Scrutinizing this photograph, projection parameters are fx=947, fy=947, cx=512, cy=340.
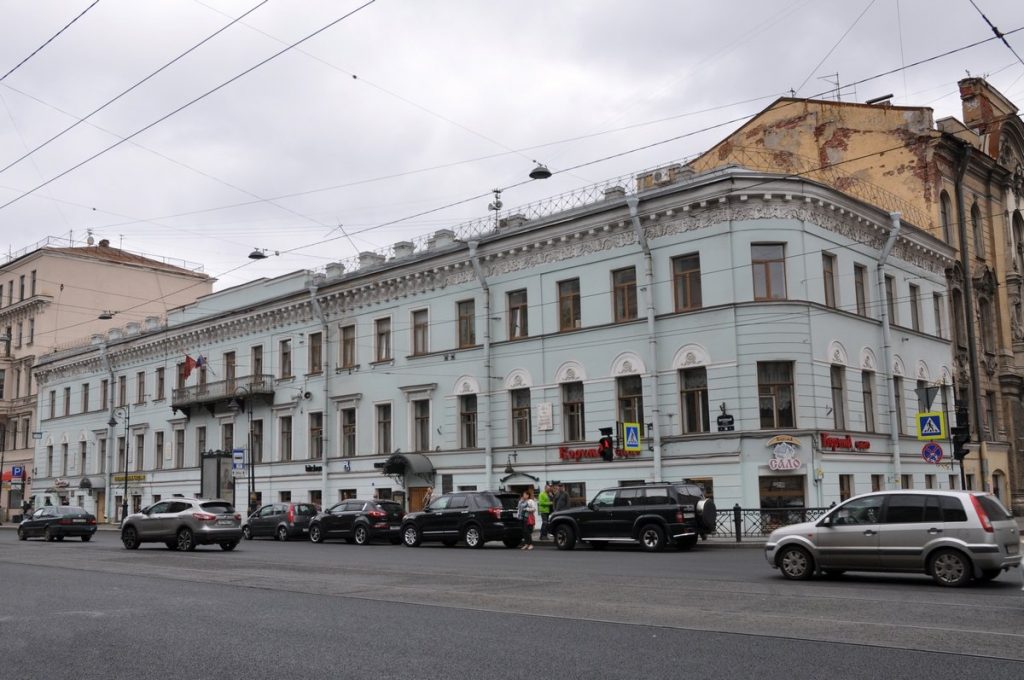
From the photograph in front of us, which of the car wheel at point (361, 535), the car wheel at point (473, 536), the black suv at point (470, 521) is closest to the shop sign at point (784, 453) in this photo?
the black suv at point (470, 521)

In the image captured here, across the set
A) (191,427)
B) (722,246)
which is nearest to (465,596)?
(722,246)

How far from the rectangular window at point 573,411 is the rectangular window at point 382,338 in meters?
9.35

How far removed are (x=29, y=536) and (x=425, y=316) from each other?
17.1m

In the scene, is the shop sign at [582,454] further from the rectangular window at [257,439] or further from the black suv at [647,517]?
the rectangular window at [257,439]

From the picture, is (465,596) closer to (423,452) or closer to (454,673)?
(454,673)

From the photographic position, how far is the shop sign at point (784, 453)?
90.8 feet

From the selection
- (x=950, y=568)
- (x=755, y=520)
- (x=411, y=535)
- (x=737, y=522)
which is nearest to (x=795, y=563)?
(x=950, y=568)

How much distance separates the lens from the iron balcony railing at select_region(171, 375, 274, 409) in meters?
43.5

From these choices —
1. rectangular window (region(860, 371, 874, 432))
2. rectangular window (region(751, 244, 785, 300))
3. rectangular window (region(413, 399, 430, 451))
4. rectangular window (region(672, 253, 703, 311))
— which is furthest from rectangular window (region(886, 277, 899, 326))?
rectangular window (region(413, 399, 430, 451))

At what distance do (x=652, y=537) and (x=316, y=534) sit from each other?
43.5 ft

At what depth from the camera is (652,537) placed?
78.6 ft

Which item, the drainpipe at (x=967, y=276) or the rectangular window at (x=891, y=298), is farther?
the drainpipe at (x=967, y=276)

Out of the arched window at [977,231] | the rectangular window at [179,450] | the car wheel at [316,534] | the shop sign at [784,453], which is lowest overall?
the car wheel at [316,534]

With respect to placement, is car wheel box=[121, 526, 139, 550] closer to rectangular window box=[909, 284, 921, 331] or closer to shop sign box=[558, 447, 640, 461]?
shop sign box=[558, 447, 640, 461]
